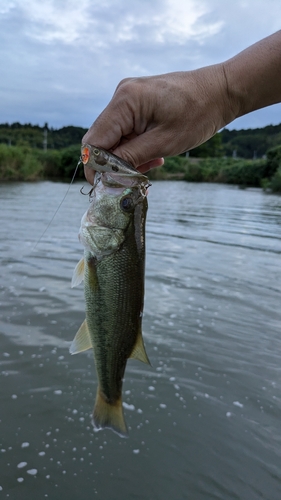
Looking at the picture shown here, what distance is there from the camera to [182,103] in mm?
2312

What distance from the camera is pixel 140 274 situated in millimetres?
2426

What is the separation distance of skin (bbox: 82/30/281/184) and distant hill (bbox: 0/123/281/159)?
6966 cm

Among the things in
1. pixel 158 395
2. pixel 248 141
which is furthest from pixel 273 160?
pixel 248 141

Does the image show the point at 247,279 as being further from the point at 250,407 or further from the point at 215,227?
the point at 215,227

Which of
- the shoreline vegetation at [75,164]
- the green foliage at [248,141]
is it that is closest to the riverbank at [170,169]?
the shoreline vegetation at [75,164]

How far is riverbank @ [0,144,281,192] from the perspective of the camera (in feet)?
143

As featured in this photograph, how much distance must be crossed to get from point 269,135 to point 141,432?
129 metres

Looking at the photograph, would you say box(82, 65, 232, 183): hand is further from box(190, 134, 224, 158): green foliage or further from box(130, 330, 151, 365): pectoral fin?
box(190, 134, 224, 158): green foliage

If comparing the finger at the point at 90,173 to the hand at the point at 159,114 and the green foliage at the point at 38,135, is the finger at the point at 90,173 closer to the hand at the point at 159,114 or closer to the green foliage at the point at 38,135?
the hand at the point at 159,114

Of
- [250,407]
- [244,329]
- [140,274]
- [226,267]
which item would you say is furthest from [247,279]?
[140,274]

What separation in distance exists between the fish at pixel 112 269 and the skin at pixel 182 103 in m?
0.17

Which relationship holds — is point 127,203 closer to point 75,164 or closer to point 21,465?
point 21,465

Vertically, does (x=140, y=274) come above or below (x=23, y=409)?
above

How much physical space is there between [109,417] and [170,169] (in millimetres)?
71895
